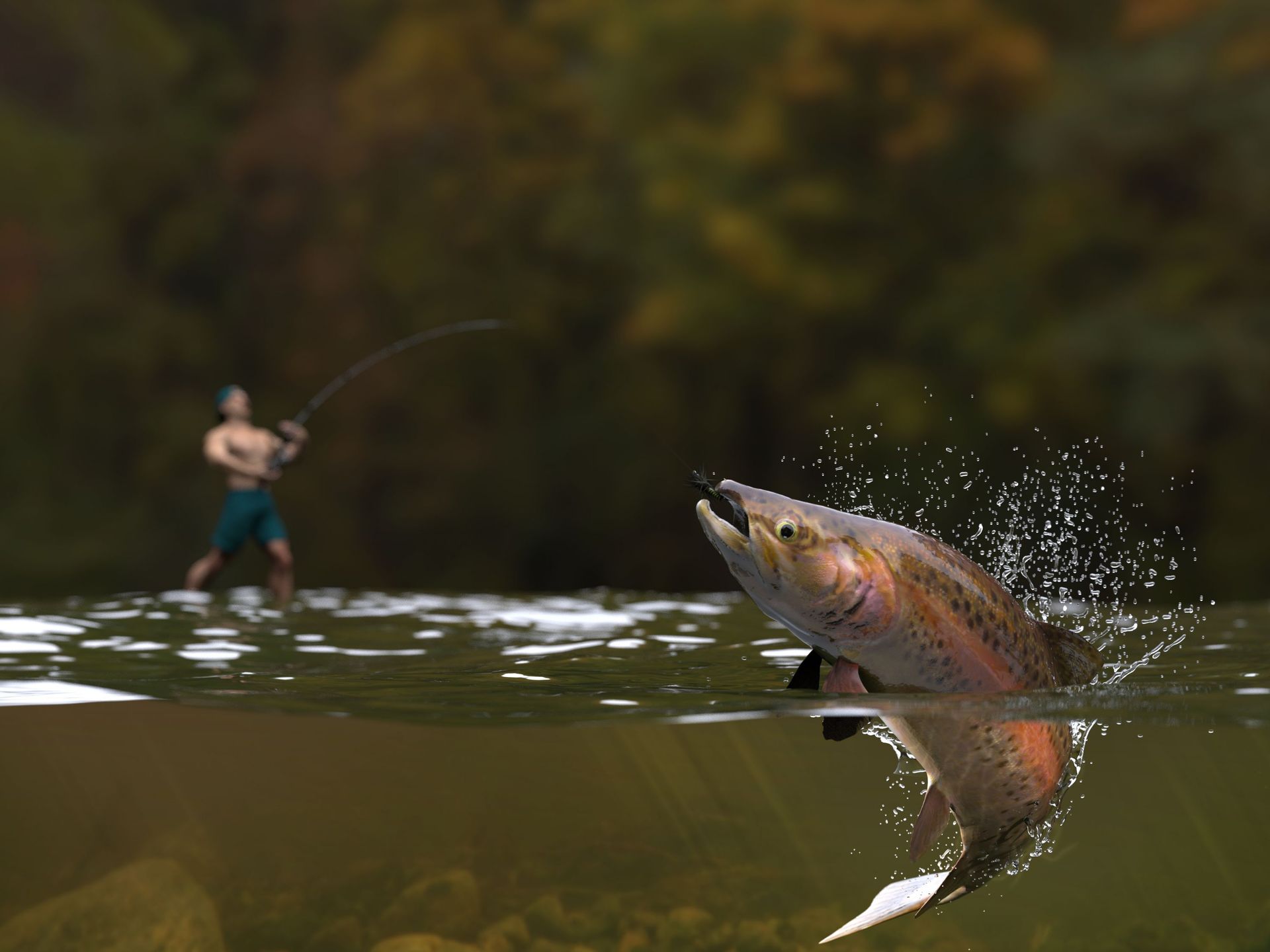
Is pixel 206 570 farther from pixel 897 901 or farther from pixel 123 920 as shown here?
pixel 897 901

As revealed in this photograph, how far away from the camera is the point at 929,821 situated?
5.97 metres

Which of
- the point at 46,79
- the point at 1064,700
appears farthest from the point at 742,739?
the point at 46,79

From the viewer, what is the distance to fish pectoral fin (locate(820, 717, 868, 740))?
5.84m

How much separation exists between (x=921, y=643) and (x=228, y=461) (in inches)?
328

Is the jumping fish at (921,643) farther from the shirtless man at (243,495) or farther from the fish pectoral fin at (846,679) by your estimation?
the shirtless man at (243,495)

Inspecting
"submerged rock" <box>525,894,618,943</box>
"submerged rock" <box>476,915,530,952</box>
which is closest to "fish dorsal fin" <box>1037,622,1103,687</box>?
"submerged rock" <box>525,894,618,943</box>

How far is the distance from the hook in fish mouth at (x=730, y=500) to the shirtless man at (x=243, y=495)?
25.3 feet

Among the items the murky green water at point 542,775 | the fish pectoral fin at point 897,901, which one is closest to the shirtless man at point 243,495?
the murky green water at point 542,775

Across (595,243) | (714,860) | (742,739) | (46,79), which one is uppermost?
(46,79)

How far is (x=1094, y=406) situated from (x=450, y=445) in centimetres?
983

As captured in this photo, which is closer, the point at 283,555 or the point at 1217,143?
the point at 283,555

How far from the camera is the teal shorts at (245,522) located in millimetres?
13148

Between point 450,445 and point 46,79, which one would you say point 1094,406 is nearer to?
point 450,445

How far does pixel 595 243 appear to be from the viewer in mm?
23234
